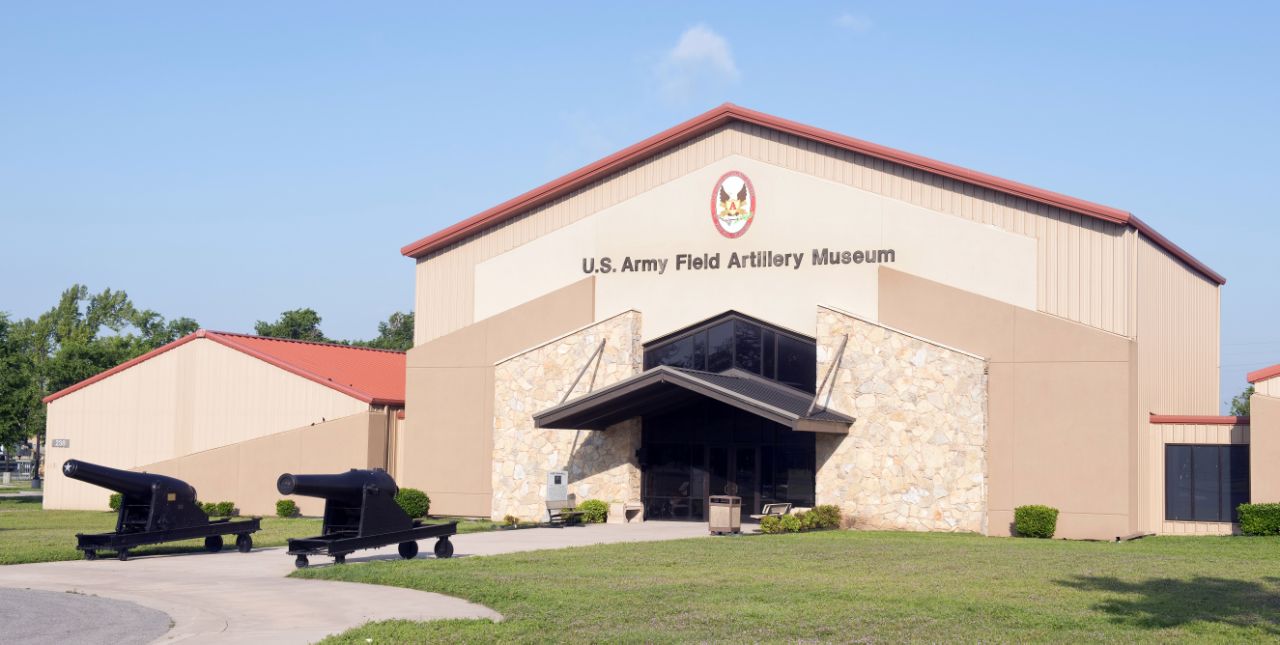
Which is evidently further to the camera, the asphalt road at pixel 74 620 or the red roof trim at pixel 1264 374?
the red roof trim at pixel 1264 374

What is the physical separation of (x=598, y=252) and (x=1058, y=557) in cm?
1635

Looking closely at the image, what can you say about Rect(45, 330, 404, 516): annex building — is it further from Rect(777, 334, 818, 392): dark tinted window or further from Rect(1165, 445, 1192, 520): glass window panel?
Rect(1165, 445, 1192, 520): glass window panel

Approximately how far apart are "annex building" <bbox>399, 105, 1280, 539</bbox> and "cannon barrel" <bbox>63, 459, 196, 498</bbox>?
35.9 ft

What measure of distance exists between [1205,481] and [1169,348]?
4.24 metres

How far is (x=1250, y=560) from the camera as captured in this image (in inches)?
862

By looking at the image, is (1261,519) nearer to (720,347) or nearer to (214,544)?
(720,347)

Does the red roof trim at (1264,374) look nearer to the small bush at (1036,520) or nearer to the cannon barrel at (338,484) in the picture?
the small bush at (1036,520)

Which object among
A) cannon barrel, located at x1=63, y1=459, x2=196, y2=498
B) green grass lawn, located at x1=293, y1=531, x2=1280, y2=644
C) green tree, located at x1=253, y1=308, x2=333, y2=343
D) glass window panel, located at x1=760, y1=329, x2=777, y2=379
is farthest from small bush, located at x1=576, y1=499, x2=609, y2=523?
green tree, located at x1=253, y1=308, x2=333, y2=343

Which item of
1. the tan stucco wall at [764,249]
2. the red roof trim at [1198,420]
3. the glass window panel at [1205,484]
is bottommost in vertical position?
the glass window panel at [1205,484]

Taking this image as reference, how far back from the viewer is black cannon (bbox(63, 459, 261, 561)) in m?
21.9

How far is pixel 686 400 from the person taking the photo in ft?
108

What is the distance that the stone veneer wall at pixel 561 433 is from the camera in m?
33.8

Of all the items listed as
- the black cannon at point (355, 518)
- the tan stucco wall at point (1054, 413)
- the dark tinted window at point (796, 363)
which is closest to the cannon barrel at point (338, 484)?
the black cannon at point (355, 518)

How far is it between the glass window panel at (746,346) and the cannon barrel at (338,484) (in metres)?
13.5
